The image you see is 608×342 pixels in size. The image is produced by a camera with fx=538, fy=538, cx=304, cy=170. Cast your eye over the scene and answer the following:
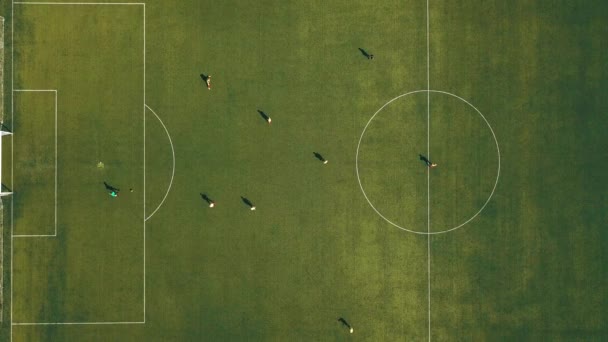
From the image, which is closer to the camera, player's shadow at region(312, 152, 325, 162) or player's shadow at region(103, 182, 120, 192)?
player's shadow at region(103, 182, 120, 192)

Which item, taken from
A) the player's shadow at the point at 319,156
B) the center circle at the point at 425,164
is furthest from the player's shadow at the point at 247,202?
the center circle at the point at 425,164

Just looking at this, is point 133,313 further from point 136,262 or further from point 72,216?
point 72,216

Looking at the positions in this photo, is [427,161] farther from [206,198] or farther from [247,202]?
[206,198]

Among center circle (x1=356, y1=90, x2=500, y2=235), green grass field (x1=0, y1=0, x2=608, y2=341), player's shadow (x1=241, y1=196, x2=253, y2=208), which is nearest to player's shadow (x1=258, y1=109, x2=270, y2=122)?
green grass field (x1=0, y1=0, x2=608, y2=341)

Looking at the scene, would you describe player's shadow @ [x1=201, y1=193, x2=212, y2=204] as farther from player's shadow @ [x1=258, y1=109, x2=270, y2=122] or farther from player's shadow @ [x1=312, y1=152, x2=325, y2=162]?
player's shadow @ [x1=312, y1=152, x2=325, y2=162]

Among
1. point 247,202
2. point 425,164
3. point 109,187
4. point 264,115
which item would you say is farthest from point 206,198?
point 425,164

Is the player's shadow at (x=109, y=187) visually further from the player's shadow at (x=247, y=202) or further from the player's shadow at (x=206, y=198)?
the player's shadow at (x=247, y=202)

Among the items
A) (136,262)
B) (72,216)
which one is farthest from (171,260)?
(72,216)
